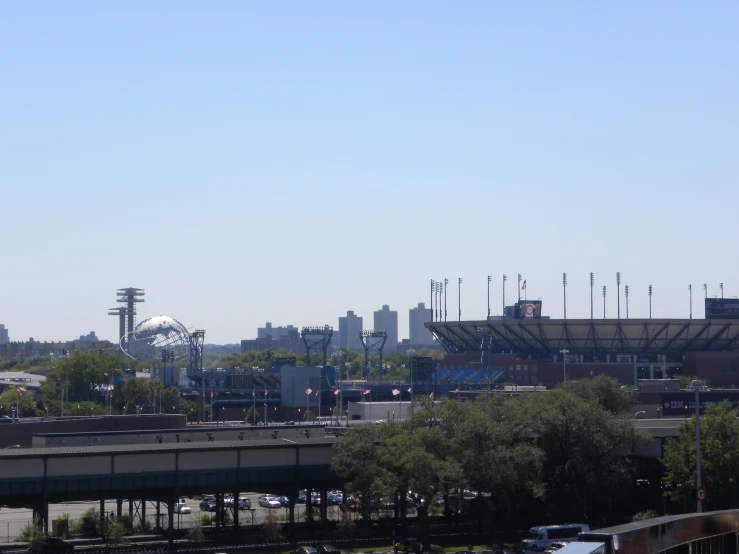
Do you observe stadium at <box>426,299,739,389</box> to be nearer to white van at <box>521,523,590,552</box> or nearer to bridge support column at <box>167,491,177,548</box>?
white van at <box>521,523,590,552</box>

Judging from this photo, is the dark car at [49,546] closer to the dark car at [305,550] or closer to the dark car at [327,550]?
the dark car at [305,550]

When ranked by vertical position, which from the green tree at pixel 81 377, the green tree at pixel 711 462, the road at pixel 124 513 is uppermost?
the green tree at pixel 81 377

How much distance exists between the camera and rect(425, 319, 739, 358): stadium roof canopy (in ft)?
517

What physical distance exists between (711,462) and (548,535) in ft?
29.3

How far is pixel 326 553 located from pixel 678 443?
68.2 feet

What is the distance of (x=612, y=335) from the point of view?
523ft

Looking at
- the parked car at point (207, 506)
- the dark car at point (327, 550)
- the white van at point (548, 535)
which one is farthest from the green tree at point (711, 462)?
the parked car at point (207, 506)

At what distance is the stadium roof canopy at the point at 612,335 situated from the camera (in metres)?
158

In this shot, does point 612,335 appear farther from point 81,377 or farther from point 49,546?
point 49,546

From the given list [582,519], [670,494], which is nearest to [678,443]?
[670,494]

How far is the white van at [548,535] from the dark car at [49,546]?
22935 mm

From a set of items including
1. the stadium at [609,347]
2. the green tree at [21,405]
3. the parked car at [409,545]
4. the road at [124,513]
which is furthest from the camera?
the stadium at [609,347]

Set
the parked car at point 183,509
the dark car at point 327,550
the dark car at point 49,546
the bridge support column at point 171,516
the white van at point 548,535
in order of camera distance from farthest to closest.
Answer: the parked car at point 183,509
the bridge support column at point 171,516
the white van at point 548,535
the dark car at point 49,546
the dark car at point 327,550

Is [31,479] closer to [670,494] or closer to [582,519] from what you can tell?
[582,519]
